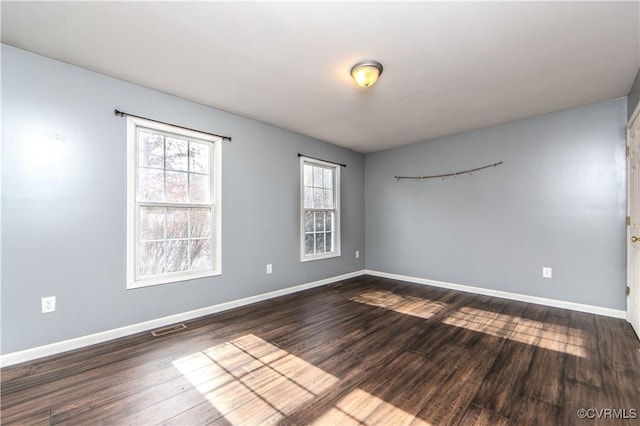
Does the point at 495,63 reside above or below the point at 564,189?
above

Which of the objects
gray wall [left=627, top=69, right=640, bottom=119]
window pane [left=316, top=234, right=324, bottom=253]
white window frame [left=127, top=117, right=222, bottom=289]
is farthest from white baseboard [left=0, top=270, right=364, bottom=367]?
gray wall [left=627, top=69, right=640, bottom=119]

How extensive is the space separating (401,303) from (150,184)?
134 inches

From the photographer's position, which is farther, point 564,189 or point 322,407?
point 564,189

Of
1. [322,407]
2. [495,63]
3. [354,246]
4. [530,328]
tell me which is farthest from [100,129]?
[530,328]

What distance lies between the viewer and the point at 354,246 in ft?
17.9

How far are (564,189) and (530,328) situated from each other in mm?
1889

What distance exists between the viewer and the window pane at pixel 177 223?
121 inches

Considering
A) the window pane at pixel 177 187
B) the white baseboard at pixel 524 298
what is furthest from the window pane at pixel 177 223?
the white baseboard at pixel 524 298

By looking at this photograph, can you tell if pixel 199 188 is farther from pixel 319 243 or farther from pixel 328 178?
pixel 328 178

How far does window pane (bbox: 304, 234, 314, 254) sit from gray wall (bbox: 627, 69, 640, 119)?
4.11 m

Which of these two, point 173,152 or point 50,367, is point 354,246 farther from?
point 50,367

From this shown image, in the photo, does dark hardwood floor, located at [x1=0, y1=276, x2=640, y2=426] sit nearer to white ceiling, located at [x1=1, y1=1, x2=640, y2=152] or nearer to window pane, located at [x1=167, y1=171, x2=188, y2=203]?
window pane, located at [x1=167, y1=171, x2=188, y2=203]

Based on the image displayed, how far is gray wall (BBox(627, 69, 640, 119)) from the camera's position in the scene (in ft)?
8.70
